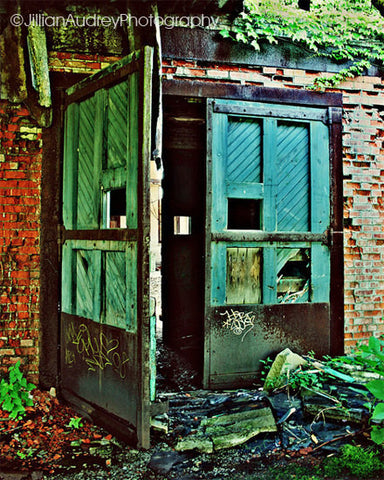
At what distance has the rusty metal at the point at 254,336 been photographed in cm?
401

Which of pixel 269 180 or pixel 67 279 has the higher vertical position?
pixel 269 180

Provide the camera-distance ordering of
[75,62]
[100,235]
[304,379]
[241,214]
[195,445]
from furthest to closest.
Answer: [241,214]
[75,62]
[304,379]
[100,235]
[195,445]

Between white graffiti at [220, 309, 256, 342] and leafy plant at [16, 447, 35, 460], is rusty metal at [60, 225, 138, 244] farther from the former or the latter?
leafy plant at [16, 447, 35, 460]

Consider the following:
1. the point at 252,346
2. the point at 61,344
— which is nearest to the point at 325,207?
the point at 252,346

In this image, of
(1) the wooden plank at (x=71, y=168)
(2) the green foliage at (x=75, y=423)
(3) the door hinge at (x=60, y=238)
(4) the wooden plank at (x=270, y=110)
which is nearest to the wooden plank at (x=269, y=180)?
(4) the wooden plank at (x=270, y=110)

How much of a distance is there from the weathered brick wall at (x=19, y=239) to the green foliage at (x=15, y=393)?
12 centimetres

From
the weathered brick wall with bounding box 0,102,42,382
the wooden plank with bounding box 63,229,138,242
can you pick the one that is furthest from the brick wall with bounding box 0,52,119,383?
the wooden plank with bounding box 63,229,138,242

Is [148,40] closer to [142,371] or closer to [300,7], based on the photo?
[300,7]

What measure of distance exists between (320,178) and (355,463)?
2823mm

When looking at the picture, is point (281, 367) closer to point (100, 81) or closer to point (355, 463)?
point (355, 463)

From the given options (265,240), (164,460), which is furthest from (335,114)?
(164,460)

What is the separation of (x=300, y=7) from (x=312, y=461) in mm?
4892

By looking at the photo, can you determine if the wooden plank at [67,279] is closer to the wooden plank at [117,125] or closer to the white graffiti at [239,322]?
the wooden plank at [117,125]

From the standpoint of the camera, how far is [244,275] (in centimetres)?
412
